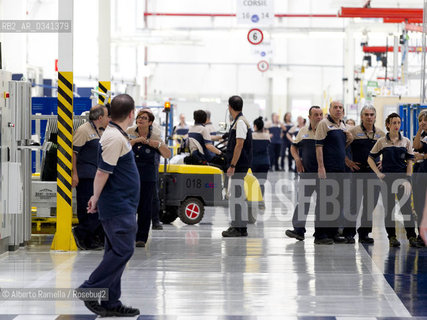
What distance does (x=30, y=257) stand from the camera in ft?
26.7

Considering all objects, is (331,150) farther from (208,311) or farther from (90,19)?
(90,19)

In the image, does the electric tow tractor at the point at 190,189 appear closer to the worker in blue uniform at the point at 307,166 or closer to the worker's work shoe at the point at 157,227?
the worker's work shoe at the point at 157,227

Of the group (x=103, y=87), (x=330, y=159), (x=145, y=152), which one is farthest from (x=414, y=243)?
(x=103, y=87)

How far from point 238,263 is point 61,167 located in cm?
208

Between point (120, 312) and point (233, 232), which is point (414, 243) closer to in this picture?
point (233, 232)

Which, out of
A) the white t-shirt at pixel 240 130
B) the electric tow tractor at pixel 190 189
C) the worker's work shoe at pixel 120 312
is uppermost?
the white t-shirt at pixel 240 130

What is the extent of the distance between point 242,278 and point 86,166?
2293mm

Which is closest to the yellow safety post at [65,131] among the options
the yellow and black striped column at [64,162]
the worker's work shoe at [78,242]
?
the yellow and black striped column at [64,162]

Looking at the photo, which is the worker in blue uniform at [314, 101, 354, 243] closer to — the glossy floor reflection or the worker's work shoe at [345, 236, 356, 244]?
the worker's work shoe at [345, 236, 356, 244]

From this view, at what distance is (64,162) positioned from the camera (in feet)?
27.5

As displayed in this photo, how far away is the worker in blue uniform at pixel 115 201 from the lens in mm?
5398

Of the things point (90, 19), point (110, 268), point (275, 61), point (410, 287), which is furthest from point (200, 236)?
point (275, 61)

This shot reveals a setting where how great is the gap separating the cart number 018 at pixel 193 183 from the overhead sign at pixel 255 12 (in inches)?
347

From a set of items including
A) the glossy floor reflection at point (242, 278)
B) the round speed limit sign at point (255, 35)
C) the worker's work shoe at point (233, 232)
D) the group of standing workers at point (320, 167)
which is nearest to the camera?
the glossy floor reflection at point (242, 278)
